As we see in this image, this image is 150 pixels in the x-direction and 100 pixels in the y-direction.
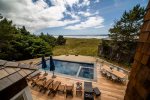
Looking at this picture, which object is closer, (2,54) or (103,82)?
(103,82)

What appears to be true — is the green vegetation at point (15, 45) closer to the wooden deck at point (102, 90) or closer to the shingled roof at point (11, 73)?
the wooden deck at point (102, 90)

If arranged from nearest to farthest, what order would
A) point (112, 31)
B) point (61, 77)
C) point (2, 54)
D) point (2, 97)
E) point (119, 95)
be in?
1. point (2, 97)
2. point (119, 95)
3. point (61, 77)
4. point (2, 54)
5. point (112, 31)

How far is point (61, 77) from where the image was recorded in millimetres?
13867

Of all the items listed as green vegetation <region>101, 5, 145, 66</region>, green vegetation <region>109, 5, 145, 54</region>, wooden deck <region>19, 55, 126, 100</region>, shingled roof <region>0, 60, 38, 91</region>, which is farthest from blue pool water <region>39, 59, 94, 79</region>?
shingled roof <region>0, 60, 38, 91</region>

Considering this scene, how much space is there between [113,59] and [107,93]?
13204 mm

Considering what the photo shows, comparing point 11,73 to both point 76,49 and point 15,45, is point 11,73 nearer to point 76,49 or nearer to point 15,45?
point 15,45

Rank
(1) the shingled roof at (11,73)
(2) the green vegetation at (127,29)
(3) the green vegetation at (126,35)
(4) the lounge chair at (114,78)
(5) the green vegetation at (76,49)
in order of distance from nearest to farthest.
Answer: (1) the shingled roof at (11,73), (4) the lounge chair at (114,78), (2) the green vegetation at (127,29), (3) the green vegetation at (126,35), (5) the green vegetation at (76,49)

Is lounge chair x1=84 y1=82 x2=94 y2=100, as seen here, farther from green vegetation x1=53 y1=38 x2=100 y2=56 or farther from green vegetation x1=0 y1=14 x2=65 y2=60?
green vegetation x1=53 y1=38 x2=100 y2=56

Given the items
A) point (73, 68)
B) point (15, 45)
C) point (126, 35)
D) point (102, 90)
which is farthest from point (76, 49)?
point (102, 90)

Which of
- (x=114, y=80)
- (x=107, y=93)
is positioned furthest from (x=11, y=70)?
(x=114, y=80)

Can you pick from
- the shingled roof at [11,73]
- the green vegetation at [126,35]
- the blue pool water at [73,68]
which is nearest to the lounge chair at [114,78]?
the blue pool water at [73,68]

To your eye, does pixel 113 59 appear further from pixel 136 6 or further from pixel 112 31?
pixel 136 6

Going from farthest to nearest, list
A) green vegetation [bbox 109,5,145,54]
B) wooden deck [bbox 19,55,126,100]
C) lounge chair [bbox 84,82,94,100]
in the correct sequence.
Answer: green vegetation [bbox 109,5,145,54], wooden deck [bbox 19,55,126,100], lounge chair [bbox 84,82,94,100]

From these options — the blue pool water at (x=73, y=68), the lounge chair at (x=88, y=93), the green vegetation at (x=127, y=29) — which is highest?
the green vegetation at (x=127, y=29)
